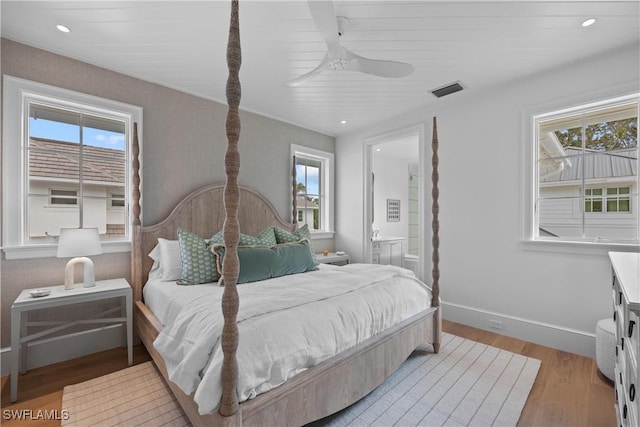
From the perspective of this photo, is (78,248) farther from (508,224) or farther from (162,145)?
(508,224)

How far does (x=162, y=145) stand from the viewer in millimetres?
3096

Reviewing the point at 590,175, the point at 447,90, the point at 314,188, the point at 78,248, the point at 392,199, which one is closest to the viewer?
the point at 78,248

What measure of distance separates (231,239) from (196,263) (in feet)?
4.86

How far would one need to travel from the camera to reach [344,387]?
5.80 feet

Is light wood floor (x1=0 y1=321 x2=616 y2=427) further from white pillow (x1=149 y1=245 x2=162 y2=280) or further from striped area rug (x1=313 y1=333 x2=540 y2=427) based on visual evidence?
white pillow (x1=149 y1=245 x2=162 y2=280)

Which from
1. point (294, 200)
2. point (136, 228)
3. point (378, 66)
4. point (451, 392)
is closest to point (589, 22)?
point (378, 66)

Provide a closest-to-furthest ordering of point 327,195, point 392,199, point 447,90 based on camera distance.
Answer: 1. point 447,90
2. point 327,195
3. point 392,199

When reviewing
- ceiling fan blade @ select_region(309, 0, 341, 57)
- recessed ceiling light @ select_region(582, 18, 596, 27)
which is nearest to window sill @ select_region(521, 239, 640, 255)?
recessed ceiling light @ select_region(582, 18, 596, 27)

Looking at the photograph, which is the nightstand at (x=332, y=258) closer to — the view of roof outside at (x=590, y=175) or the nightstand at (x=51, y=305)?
the nightstand at (x=51, y=305)

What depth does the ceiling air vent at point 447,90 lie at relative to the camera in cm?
312

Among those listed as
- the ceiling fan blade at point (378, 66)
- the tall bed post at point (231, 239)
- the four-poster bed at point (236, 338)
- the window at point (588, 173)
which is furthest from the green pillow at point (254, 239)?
the window at point (588, 173)

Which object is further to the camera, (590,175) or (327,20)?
(590,175)

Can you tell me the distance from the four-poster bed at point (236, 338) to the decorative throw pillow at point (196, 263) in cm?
40

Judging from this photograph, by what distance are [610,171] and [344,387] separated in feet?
9.86
